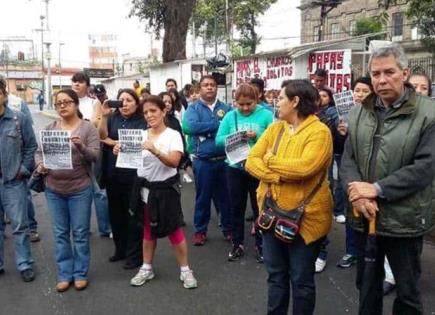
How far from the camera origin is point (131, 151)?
405 cm

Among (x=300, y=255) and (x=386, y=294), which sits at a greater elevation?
(x=300, y=255)

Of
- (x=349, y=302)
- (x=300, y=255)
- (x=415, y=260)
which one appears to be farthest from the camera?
(x=349, y=302)

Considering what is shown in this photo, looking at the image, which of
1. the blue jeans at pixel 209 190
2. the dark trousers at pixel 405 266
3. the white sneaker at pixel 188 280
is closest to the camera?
the dark trousers at pixel 405 266

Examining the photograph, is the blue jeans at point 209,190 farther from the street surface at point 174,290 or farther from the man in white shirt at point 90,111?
the man in white shirt at point 90,111

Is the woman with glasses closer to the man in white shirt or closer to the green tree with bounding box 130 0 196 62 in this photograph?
the man in white shirt

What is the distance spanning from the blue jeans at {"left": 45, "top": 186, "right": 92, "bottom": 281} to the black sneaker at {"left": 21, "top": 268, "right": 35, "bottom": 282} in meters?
0.36

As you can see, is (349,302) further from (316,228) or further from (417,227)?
(417,227)

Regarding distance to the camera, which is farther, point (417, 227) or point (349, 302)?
point (349, 302)

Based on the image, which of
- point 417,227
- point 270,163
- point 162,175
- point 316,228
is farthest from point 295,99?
point 162,175

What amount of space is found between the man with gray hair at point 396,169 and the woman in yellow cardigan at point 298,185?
0.80 feet

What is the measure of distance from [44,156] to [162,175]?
1025 mm

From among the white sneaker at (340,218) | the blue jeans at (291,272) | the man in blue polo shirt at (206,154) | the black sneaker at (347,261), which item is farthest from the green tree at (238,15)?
the blue jeans at (291,272)

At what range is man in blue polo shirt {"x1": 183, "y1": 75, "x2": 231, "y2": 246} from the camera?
5.23 m

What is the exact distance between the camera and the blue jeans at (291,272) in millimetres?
3076
